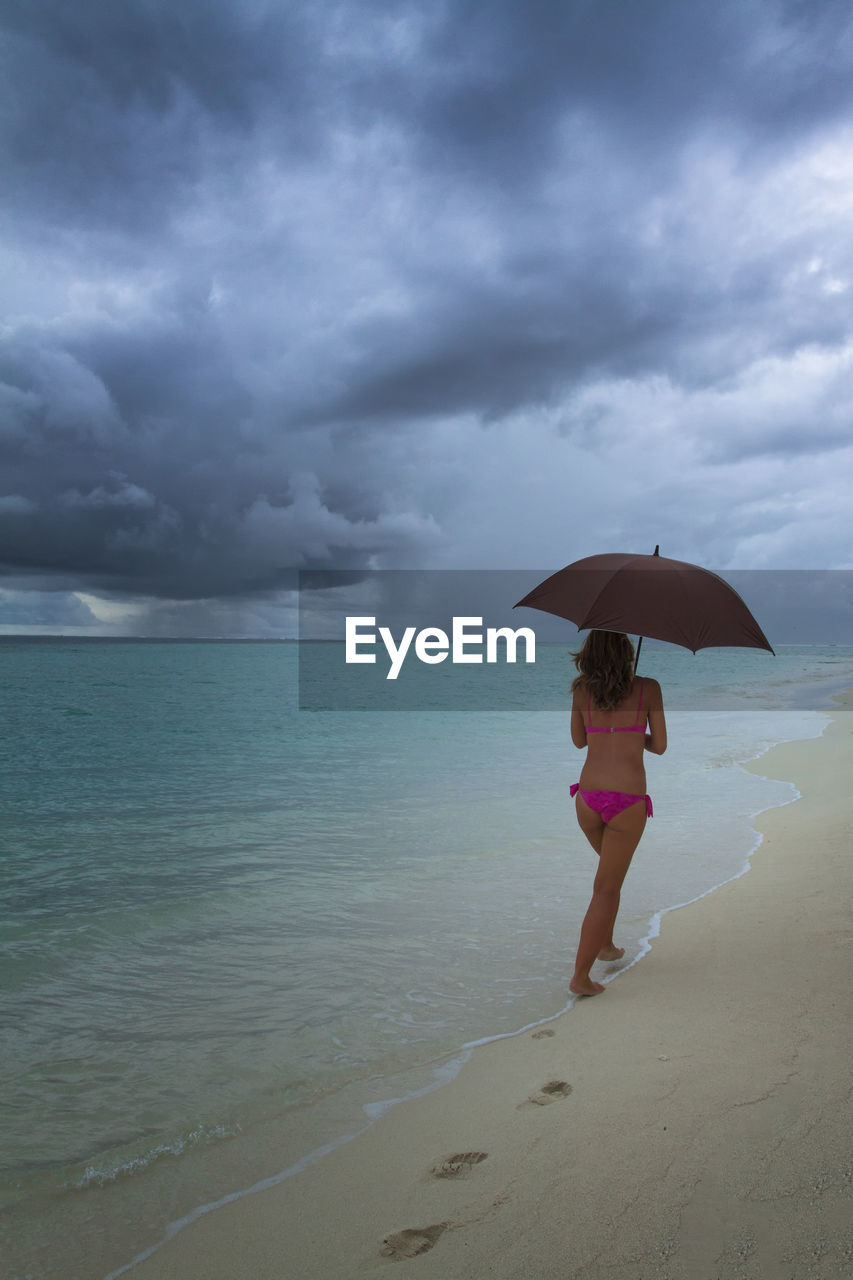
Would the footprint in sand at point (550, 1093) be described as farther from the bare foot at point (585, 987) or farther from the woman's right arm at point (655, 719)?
the woman's right arm at point (655, 719)

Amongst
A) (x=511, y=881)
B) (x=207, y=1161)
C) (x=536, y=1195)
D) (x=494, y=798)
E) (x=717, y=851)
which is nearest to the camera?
(x=536, y=1195)

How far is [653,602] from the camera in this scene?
14.4 ft

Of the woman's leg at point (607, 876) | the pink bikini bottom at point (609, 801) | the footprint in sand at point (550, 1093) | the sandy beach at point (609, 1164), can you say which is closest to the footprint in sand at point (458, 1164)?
the sandy beach at point (609, 1164)

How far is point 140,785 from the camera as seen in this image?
48.0ft

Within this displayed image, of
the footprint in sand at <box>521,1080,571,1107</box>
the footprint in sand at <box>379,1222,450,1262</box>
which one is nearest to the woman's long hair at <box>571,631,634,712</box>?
the footprint in sand at <box>521,1080,571,1107</box>

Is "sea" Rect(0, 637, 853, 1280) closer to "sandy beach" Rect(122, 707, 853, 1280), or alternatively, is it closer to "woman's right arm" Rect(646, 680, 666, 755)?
"sandy beach" Rect(122, 707, 853, 1280)

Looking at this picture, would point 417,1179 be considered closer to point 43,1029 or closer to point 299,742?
point 43,1029

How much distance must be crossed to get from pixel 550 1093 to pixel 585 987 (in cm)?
127

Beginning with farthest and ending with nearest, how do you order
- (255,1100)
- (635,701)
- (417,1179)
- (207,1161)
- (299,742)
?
1. (299,742)
2. (635,701)
3. (255,1100)
4. (207,1161)
5. (417,1179)

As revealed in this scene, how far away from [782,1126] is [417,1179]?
143 cm

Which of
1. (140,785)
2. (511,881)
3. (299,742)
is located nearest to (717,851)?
(511,881)

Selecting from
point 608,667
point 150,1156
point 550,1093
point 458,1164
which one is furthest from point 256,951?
point 608,667

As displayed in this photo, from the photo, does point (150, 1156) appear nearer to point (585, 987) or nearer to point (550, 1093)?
point (550, 1093)

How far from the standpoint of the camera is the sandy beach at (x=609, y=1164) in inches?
98.2
